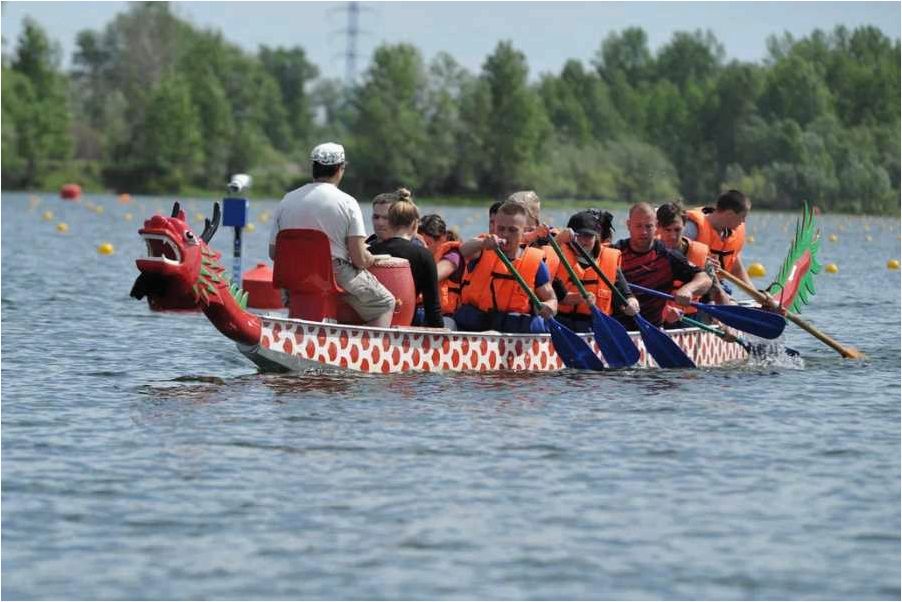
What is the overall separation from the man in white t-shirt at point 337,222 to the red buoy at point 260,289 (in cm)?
648

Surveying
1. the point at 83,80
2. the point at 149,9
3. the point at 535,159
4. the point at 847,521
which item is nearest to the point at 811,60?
the point at 535,159

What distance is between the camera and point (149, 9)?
126m

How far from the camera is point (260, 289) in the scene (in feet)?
64.2

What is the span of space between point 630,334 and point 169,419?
4476 mm

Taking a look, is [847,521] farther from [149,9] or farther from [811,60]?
[149,9]

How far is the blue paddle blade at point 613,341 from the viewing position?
558 inches

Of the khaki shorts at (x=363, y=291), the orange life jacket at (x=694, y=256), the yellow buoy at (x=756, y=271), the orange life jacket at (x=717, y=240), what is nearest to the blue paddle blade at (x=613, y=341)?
the orange life jacket at (x=694, y=256)

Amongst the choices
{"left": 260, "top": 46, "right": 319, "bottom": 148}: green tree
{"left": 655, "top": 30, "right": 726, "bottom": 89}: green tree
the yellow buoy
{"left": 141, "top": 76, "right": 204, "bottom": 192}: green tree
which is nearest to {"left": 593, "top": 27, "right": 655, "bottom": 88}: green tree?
{"left": 655, "top": 30, "right": 726, "bottom": 89}: green tree

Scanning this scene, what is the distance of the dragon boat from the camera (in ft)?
39.1

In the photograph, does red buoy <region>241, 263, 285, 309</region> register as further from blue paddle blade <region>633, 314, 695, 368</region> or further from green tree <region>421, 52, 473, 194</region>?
green tree <region>421, 52, 473, 194</region>

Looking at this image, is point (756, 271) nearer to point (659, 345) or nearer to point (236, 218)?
point (236, 218)

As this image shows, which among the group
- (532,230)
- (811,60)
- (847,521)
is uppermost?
(811,60)

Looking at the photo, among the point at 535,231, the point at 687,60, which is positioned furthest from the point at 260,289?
the point at 687,60

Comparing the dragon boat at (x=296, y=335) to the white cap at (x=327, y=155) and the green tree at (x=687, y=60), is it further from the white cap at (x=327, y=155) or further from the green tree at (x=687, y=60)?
the green tree at (x=687, y=60)
